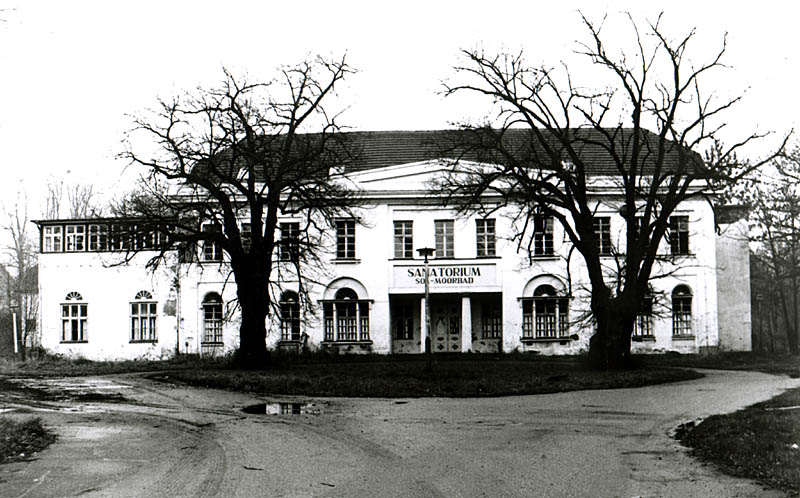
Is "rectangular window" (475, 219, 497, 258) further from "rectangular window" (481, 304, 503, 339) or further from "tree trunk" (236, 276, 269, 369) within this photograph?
"tree trunk" (236, 276, 269, 369)

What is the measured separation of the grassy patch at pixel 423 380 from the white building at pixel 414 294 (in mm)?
12396

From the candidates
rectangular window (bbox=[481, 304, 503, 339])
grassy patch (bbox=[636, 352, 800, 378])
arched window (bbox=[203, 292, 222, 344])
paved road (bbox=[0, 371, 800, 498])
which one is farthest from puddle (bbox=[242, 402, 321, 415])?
rectangular window (bbox=[481, 304, 503, 339])

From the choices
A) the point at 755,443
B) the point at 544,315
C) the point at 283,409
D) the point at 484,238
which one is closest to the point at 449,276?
the point at 484,238

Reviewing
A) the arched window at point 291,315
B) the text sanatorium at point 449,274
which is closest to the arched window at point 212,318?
the arched window at point 291,315

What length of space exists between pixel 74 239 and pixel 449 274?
765 inches

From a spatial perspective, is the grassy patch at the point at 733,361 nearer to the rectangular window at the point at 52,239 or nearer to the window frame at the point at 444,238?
the window frame at the point at 444,238

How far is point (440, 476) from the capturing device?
31.4 feet

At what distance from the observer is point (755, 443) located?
1103 cm

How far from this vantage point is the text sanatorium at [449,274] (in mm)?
41312

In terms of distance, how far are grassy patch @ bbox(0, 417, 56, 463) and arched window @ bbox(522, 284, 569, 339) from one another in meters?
30.0

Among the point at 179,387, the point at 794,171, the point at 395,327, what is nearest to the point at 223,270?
the point at 395,327

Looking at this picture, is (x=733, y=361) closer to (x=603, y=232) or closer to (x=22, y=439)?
(x=603, y=232)

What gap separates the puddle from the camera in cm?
1675

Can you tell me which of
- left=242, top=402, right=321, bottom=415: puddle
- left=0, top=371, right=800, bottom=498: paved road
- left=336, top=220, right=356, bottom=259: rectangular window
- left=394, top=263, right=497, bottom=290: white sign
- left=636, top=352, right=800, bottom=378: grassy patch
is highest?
left=336, top=220, right=356, bottom=259: rectangular window
